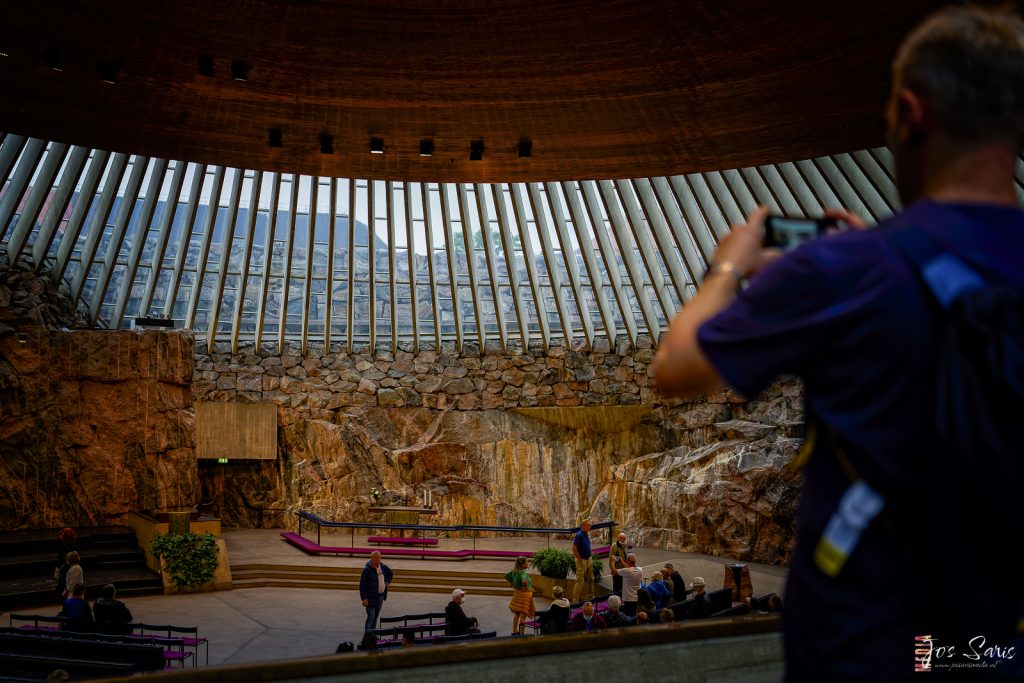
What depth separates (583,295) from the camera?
1958cm

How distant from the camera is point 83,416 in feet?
55.8

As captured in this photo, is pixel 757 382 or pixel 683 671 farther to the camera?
pixel 683 671

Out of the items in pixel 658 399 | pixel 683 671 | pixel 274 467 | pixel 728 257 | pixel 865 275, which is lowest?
pixel 683 671

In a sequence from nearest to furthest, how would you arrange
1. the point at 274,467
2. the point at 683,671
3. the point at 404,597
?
the point at 683,671 < the point at 404,597 < the point at 274,467

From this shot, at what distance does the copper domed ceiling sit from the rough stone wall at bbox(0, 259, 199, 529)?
8614 mm

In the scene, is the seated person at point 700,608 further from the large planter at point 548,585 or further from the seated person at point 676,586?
the large planter at point 548,585

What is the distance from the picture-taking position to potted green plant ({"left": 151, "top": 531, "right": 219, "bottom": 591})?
43.7 ft

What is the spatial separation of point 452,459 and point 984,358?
68.0ft

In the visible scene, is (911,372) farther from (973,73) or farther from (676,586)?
(676,586)

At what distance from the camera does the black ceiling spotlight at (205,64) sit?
7.41 metres

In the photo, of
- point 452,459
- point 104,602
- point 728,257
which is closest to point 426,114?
point 104,602

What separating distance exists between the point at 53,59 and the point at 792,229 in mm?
8025

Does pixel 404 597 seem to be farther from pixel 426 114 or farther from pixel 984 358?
pixel 984 358

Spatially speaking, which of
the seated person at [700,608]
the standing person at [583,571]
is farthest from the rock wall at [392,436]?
the seated person at [700,608]
